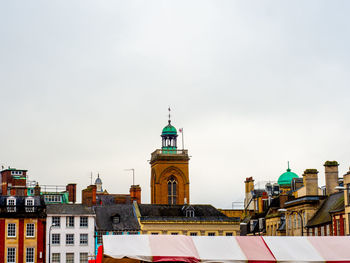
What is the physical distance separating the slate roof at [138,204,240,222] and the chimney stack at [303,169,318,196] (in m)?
21.6

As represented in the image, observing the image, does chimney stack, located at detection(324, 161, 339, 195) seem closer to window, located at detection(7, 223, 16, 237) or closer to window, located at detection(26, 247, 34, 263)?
window, located at detection(26, 247, 34, 263)

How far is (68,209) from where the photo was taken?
8556cm

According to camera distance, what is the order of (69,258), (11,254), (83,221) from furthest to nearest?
(83,221), (69,258), (11,254)

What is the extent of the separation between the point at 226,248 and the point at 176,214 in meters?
68.4

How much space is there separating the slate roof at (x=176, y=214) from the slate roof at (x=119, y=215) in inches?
54.8

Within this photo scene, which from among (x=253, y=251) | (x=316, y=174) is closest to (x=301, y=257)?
(x=253, y=251)

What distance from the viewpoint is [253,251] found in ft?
79.2

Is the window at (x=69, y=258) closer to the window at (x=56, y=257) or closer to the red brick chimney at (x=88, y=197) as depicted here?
the window at (x=56, y=257)

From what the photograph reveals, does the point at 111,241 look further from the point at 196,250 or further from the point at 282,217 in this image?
the point at 282,217

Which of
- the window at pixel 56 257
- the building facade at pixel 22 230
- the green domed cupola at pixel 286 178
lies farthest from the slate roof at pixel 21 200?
the green domed cupola at pixel 286 178

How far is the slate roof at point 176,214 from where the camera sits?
293ft

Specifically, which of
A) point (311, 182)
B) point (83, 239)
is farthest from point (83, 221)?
point (311, 182)

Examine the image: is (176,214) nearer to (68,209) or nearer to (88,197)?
(88,197)

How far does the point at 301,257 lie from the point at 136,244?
19.0 ft
